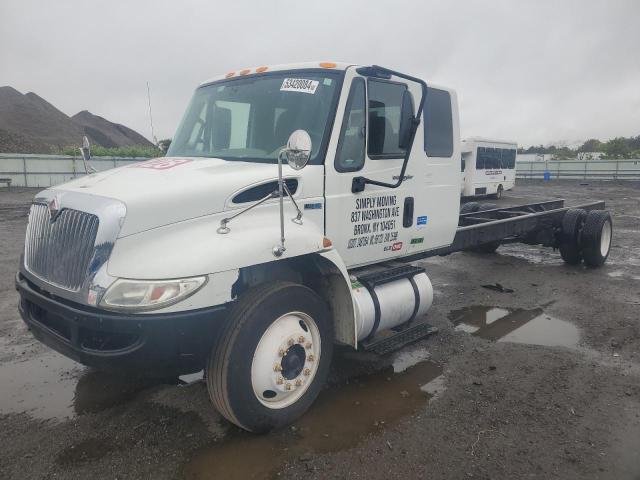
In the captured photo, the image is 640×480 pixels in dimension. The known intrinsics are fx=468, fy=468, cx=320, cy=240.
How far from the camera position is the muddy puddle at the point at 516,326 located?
17.3 ft

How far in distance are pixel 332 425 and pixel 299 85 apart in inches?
110

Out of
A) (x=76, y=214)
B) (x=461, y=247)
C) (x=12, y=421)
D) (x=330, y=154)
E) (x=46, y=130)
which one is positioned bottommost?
(x=12, y=421)

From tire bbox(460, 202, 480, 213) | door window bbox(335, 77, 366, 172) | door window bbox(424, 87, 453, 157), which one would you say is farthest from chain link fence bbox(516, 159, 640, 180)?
door window bbox(335, 77, 366, 172)

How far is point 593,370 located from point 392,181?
104 inches

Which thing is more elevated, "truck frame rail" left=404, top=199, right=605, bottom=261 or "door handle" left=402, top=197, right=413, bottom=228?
"door handle" left=402, top=197, right=413, bottom=228

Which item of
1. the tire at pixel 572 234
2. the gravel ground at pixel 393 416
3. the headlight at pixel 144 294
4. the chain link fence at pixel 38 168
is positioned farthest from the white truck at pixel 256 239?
the chain link fence at pixel 38 168

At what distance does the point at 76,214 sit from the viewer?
3.15 meters

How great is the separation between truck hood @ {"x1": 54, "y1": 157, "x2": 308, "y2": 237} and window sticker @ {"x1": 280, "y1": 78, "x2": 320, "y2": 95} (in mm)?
762

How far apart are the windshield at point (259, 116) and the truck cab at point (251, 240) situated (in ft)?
0.04

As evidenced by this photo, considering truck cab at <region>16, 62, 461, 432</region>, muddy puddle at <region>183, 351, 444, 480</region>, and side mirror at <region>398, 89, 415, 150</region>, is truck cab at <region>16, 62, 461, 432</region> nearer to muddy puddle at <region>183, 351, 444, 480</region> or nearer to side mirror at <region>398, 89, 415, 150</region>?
side mirror at <region>398, 89, 415, 150</region>

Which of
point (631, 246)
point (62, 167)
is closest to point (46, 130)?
point (62, 167)

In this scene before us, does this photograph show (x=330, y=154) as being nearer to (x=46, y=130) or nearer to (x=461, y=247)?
(x=461, y=247)

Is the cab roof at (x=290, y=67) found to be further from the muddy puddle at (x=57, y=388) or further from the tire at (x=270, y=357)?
the muddy puddle at (x=57, y=388)

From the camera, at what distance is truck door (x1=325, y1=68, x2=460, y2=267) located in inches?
157
